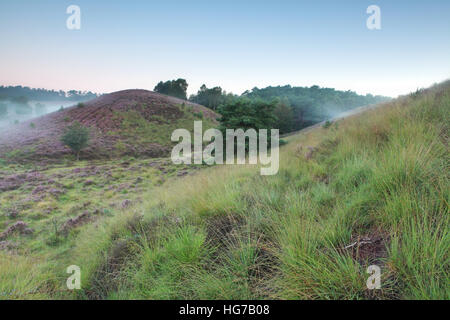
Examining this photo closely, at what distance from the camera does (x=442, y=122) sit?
3.00m

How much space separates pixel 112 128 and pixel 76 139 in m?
10.8

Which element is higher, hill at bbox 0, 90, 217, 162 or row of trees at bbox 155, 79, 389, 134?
row of trees at bbox 155, 79, 389, 134

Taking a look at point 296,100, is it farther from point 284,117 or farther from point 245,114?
point 245,114

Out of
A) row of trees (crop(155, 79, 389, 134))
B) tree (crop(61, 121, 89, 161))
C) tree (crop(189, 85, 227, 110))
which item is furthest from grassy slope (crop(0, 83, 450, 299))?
tree (crop(189, 85, 227, 110))

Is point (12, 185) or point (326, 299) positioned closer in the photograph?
point (326, 299)

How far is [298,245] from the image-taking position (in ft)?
5.30

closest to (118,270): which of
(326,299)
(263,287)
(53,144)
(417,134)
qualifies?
(263,287)

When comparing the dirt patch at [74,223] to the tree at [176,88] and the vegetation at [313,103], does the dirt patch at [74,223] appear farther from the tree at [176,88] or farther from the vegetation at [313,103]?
the tree at [176,88]

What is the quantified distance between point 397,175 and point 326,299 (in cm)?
175

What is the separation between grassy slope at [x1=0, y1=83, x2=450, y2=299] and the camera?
1288 millimetres

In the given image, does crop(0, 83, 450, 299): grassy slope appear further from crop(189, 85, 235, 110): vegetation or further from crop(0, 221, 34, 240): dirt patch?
crop(189, 85, 235, 110): vegetation

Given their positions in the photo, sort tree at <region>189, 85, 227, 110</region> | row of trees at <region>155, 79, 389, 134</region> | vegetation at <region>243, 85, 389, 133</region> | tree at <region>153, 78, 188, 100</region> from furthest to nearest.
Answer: tree at <region>153, 78, 188, 100</region>, tree at <region>189, 85, 227, 110</region>, vegetation at <region>243, 85, 389, 133</region>, row of trees at <region>155, 79, 389, 134</region>

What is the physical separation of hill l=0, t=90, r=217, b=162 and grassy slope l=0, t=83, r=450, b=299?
26.4 m
